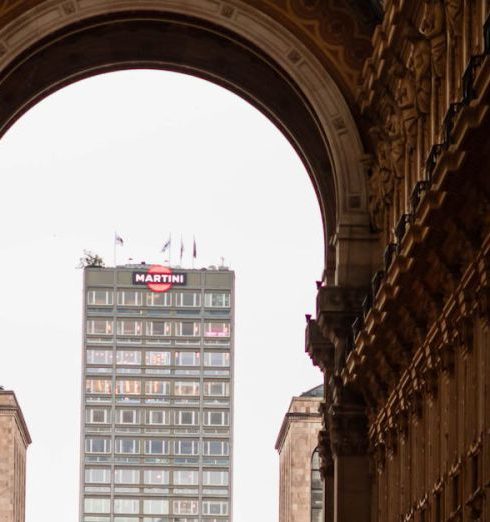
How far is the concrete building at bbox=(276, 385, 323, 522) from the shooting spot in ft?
549

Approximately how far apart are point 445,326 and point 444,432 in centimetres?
249

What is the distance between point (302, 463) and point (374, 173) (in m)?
93.8

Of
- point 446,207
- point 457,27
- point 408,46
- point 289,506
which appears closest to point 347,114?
point 408,46

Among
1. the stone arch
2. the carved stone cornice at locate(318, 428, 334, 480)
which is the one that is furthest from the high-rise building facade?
the carved stone cornice at locate(318, 428, 334, 480)

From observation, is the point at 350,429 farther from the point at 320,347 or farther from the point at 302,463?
the point at 302,463

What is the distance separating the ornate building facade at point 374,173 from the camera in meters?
57.8

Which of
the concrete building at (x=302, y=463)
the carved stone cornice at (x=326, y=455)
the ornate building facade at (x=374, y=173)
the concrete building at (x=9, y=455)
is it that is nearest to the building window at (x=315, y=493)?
the concrete building at (x=302, y=463)

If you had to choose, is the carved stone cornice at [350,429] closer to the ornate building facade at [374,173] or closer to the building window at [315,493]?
the ornate building facade at [374,173]

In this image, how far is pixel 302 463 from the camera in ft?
557

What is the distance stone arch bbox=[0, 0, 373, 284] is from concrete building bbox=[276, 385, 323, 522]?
8260 cm

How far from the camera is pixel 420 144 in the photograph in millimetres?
68688

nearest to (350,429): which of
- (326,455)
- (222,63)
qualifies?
(326,455)

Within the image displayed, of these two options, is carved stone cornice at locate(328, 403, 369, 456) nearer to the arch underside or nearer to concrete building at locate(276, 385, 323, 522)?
the arch underside

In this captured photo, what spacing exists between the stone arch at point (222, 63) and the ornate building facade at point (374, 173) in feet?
0.19
